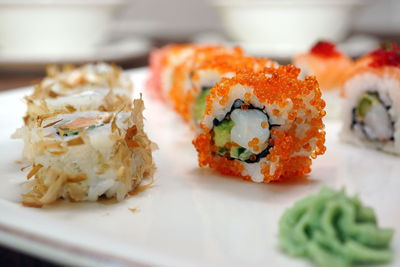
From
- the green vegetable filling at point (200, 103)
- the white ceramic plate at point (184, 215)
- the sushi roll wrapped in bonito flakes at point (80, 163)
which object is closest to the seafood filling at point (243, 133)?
the white ceramic plate at point (184, 215)

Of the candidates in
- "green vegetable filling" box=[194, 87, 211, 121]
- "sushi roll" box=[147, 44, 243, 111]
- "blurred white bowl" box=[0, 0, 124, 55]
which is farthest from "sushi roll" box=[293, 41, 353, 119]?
"blurred white bowl" box=[0, 0, 124, 55]

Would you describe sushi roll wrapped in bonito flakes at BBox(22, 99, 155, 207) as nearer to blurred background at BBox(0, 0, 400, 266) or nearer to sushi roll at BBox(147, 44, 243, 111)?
sushi roll at BBox(147, 44, 243, 111)

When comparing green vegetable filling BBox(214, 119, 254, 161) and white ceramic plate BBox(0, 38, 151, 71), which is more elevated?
white ceramic plate BBox(0, 38, 151, 71)

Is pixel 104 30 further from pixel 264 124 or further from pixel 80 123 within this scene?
pixel 264 124

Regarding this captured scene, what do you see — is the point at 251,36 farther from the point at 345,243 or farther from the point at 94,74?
the point at 345,243

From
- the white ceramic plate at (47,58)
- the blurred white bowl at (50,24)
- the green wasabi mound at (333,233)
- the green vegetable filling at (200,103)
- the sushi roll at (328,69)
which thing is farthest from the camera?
the blurred white bowl at (50,24)

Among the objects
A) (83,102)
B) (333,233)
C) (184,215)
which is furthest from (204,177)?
(333,233)

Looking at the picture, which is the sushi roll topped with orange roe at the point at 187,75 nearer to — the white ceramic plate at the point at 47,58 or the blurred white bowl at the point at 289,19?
the white ceramic plate at the point at 47,58
